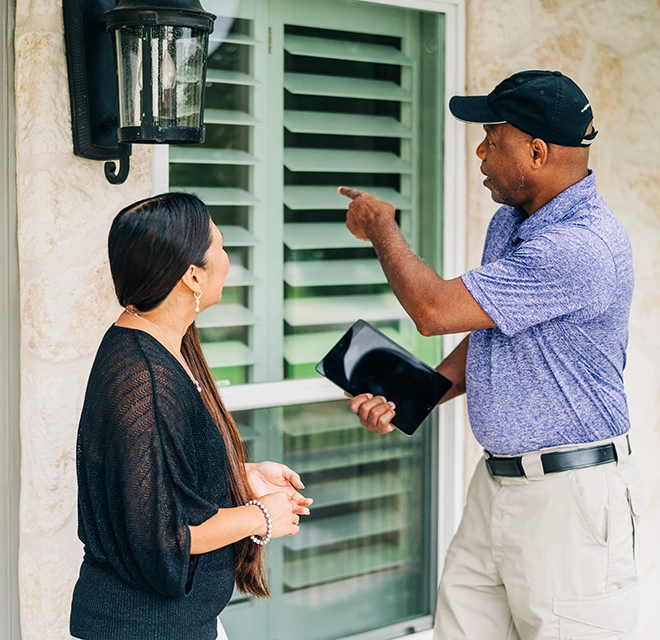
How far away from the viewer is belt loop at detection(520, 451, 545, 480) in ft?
7.14

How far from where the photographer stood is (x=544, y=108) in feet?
6.90

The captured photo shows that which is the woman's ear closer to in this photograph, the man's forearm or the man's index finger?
the man's index finger

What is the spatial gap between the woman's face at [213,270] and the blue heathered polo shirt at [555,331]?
25.0 inches

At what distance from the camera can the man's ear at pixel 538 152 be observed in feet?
7.07

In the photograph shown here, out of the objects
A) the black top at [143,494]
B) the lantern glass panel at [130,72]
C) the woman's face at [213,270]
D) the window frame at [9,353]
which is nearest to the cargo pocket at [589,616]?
the black top at [143,494]

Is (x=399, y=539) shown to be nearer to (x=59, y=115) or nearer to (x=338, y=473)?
(x=338, y=473)

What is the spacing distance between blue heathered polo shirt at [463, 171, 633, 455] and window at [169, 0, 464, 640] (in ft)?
2.18

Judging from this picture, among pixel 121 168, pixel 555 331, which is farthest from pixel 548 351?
pixel 121 168

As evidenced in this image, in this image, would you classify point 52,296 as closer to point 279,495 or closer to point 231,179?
point 231,179

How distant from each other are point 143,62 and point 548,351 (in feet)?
3.77

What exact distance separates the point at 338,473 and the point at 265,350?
497 mm

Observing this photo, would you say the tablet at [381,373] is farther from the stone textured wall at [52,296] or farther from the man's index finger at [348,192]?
the stone textured wall at [52,296]

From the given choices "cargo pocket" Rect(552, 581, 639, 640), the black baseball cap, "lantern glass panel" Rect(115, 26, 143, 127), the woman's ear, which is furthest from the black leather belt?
"lantern glass panel" Rect(115, 26, 143, 127)

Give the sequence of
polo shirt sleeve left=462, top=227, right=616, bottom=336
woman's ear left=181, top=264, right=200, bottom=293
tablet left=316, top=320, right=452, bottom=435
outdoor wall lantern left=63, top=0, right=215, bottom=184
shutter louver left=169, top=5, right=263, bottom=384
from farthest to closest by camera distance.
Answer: shutter louver left=169, top=5, right=263, bottom=384, tablet left=316, top=320, right=452, bottom=435, polo shirt sleeve left=462, top=227, right=616, bottom=336, outdoor wall lantern left=63, top=0, right=215, bottom=184, woman's ear left=181, top=264, right=200, bottom=293
